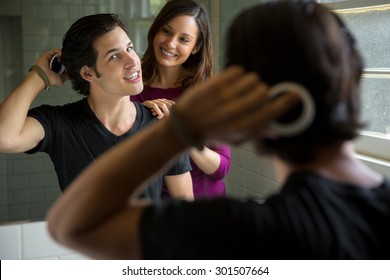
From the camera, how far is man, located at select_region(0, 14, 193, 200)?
881mm

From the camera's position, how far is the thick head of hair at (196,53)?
1.03 m

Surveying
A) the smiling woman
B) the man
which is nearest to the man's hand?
the man

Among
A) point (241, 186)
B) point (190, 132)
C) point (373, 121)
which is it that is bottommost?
point (241, 186)

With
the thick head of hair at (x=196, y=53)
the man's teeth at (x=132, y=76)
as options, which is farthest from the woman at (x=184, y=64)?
the man's teeth at (x=132, y=76)

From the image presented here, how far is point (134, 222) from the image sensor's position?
340mm

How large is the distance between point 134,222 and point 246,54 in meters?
0.13

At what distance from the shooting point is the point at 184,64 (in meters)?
1.04

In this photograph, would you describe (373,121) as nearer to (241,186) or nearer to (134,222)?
(241,186)

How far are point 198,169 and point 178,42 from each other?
0.25 metres

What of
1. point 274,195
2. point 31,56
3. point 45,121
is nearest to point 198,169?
point 45,121

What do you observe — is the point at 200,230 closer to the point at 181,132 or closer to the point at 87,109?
the point at 181,132

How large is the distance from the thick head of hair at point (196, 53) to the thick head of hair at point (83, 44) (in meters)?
0.14
